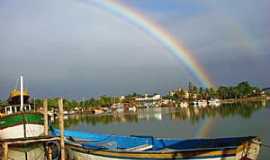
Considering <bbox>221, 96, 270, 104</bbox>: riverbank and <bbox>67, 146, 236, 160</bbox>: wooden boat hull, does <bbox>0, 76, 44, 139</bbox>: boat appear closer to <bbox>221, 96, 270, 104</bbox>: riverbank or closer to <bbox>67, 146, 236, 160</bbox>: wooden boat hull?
<bbox>67, 146, 236, 160</bbox>: wooden boat hull

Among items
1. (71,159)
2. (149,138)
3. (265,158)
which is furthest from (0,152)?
(265,158)

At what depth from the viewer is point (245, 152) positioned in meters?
13.6

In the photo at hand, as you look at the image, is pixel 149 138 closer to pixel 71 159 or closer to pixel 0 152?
pixel 71 159

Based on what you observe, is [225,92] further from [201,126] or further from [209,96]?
[201,126]

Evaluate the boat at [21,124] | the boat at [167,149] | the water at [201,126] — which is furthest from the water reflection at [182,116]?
the boat at [167,149]

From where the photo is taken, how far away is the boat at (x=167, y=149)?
44.2ft

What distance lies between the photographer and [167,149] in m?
17.1

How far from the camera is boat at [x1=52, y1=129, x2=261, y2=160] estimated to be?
1347 cm

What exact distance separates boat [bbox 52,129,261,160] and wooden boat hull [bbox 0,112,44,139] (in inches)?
122

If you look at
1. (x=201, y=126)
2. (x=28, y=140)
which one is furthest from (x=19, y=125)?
(x=201, y=126)

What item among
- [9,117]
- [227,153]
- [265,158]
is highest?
[9,117]

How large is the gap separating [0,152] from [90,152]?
6.47m

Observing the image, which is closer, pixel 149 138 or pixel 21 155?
pixel 149 138

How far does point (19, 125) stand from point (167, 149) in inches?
388
